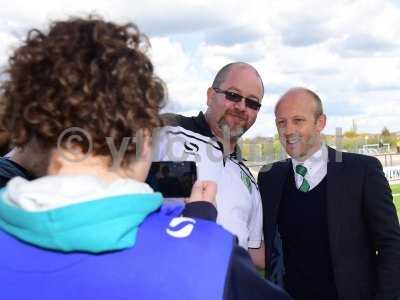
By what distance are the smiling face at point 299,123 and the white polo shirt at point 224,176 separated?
683mm

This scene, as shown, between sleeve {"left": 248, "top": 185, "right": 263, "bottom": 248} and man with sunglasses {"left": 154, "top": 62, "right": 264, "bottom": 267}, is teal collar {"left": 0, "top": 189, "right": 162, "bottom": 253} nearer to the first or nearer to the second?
man with sunglasses {"left": 154, "top": 62, "right": 264, "bottom": 267}

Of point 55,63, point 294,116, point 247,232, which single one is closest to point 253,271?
point 55,63

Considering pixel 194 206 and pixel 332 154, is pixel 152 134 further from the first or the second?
pixel 332 154

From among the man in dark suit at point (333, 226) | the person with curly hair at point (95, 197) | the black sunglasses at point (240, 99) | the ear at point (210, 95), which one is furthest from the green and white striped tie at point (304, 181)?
the person with curly hair at point (95, 197)

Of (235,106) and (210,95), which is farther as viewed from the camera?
(210,95)

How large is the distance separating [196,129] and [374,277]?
1404 millimetres

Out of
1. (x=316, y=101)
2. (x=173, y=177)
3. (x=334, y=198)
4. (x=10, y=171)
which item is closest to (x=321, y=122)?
(x=316, y=101)

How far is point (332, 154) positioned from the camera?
3455 millimetres

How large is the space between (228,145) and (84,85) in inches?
80.7

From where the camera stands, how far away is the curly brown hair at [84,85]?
1.12 meters

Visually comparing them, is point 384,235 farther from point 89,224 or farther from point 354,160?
point 89,224

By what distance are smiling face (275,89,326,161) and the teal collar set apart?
103 inches

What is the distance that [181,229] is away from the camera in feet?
3.68

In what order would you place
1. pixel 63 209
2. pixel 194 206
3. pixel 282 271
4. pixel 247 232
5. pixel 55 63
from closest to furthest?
pixel 63 209 < pixel 55 63 < pixel 194 206 < pixel 247 232 < pixel 282 271
